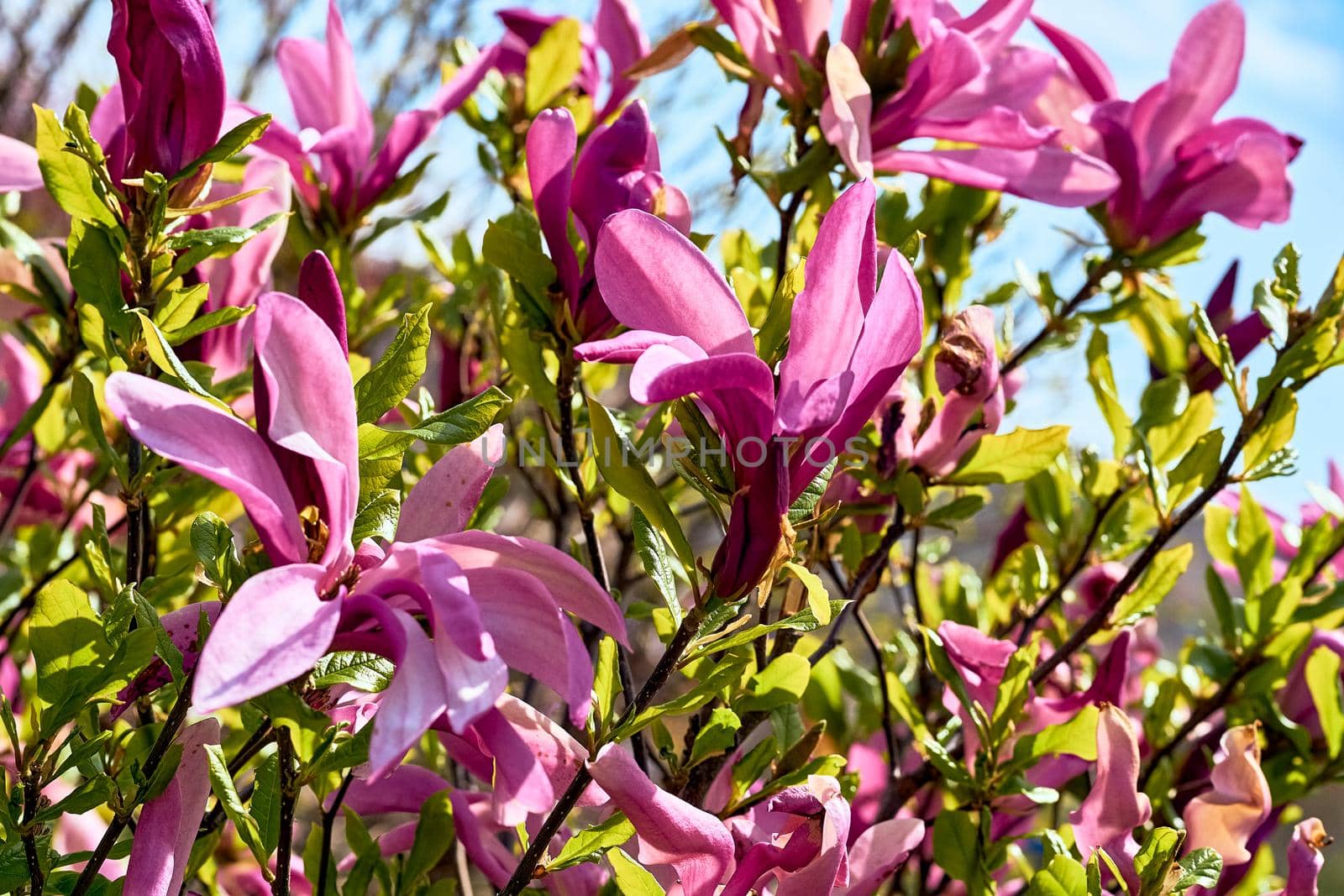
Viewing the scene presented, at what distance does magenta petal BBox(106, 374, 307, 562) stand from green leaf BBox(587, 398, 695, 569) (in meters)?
0.17

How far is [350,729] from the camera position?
662 mm

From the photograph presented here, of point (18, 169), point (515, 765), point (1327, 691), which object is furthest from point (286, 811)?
point (1327, 691)

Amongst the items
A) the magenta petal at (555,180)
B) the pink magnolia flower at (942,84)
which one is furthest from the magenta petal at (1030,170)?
the magenta petal at (555,180)

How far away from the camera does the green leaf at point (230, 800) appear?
1.89 ft

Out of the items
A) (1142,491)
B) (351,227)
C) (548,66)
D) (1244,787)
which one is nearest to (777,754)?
(1244,787)

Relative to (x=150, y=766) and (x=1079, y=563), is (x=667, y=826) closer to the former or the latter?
(x=150, y=766)

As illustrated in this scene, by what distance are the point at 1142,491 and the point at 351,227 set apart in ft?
2.79

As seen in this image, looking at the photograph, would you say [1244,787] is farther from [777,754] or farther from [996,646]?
[777,754]

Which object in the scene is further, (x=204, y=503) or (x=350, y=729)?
(x=204, y=503)

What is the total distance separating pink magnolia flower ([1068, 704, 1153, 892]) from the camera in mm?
787

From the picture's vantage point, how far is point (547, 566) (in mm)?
545

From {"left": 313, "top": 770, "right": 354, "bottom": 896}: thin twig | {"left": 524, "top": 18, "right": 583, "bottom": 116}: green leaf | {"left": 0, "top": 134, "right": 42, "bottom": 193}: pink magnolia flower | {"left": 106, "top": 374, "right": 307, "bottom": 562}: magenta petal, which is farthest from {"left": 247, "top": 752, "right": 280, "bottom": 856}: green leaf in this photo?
{"left": 524, "top": 18, "right": 583, "bottom": 116}: green leaf

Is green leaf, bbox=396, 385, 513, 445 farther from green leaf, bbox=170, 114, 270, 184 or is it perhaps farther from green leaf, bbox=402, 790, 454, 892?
green leaf, bbox=402, 790, 454, 892

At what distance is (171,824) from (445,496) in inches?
9.6
